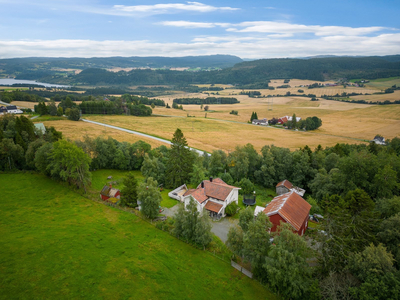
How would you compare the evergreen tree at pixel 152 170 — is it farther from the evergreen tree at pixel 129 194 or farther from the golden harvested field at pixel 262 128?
→ the golden harvested field at pixel 262 128

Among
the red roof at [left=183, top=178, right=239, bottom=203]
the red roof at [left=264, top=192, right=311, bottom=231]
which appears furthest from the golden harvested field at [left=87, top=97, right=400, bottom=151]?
the red roof at [left=264, top=192, right=311, bottom=231]

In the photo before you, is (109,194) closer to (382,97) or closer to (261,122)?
(261,122)

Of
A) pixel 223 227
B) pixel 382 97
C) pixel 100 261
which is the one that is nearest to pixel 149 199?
pixel 100 261

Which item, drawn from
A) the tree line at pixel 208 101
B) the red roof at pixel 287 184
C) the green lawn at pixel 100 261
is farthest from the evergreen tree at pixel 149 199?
the tree line at pixel 208 101

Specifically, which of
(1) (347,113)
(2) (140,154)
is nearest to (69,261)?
(2) (140,154)

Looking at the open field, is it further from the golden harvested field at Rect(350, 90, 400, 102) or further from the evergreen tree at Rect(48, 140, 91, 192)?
the evergreen tree at Rect(48, 140, 91, 192)

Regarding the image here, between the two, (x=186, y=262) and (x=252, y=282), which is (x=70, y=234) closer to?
(x=186, y=262)

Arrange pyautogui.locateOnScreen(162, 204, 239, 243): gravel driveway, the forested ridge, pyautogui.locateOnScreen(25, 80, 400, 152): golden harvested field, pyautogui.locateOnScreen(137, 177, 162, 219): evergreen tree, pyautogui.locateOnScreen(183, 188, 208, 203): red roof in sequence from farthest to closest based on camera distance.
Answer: pyautogui.locateOnScreen(25, 80, 400, 152): golden harvested field, pyautogui.locateOnScreen(183, 188, 208, 203): red roof, pyautogui.locateOnScreen(137, 177, 162, 219): evergreen tree, pyautogui.locateOnScreen(162, 204, 239, 243): gravel driveway, the forested ridge
